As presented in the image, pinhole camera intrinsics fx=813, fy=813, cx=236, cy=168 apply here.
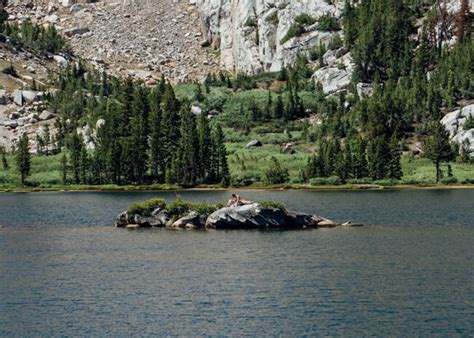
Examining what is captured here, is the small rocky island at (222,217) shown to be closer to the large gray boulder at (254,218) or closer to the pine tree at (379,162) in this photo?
the large gray boulder at (254,218)

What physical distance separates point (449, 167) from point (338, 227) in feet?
296

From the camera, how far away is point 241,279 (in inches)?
2921

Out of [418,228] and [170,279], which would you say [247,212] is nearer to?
[418,228]

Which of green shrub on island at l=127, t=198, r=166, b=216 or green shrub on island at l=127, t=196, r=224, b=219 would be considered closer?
green shrub on island at l=127, t=196, r=224, b=219

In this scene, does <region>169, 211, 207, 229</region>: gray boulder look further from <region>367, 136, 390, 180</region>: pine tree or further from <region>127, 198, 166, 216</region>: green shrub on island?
<region>367, 136, 390, 180</region>: pine tree

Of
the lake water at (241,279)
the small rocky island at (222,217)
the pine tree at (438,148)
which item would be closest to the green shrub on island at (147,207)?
the small rocky island at (222,217)

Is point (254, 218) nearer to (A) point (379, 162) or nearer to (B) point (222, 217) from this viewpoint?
(B) point (222, 217)

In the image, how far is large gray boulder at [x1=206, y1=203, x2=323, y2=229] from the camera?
363 feet

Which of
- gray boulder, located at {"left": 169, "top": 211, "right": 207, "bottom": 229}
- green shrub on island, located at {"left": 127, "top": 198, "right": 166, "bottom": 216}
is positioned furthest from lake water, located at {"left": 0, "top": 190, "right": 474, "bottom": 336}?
green shrub on island, located at {"left": 127, "top": 198, "right": 166, "bottom": 216}

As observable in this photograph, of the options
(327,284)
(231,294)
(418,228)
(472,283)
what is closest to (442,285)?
(472,283)

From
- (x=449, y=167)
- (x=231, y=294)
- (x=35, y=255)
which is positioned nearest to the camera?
(x=231, y=294)

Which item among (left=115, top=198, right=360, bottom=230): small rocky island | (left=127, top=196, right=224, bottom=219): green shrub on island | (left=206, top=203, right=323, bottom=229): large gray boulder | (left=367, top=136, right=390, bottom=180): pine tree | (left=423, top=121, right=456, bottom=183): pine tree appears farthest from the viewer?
(left=367, top=136, right=390, bottom=180): pine tree

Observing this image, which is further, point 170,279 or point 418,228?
point 418,228

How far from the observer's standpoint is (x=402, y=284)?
7044 cm
